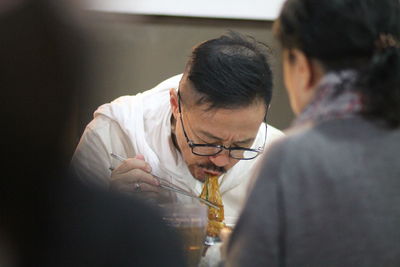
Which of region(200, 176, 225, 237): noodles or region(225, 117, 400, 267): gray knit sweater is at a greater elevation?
region(225, 117, 400, 267): gray knit sweater

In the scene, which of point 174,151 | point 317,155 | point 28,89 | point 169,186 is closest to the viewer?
point 28,89

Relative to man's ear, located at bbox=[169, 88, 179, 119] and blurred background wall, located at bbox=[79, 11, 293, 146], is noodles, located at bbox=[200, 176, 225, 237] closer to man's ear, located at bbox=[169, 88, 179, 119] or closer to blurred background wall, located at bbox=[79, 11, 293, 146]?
man's ear, located at bbox=[169, 88, 179, 119]

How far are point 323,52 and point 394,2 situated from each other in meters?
0.15

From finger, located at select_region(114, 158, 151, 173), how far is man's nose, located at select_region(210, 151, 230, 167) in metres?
0.20

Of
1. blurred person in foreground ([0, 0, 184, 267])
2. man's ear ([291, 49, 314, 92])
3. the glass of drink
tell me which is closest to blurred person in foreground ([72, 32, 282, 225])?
the glass of drink

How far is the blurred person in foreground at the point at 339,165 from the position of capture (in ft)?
3.06

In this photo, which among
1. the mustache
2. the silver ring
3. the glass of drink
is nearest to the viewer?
the glass of drink

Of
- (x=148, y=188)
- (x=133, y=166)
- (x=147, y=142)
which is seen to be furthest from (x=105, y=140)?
(x=148, y=188)

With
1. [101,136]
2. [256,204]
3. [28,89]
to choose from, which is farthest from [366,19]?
[101,136]

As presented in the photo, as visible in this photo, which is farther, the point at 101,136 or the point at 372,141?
the point at 101,136

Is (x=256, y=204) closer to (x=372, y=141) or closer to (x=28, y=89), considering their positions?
(x=372, y=141)

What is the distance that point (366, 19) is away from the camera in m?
0.97

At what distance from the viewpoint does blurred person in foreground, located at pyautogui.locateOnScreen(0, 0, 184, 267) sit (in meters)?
0.60

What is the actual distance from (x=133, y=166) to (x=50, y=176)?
1.26 m
